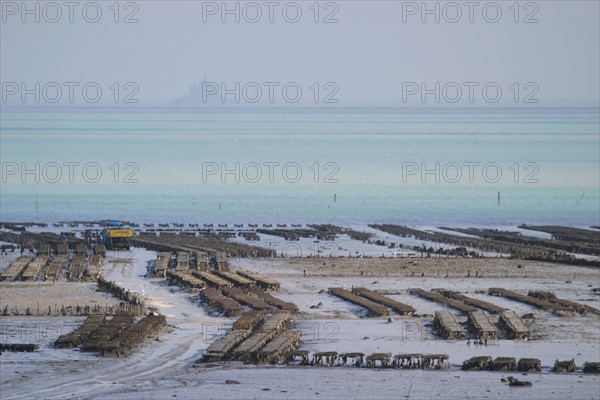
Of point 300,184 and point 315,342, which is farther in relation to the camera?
point 300,184

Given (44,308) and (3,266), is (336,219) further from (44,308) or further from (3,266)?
(44,308)

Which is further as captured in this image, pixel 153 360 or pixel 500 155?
pixel 500 155

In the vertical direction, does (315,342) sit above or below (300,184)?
below

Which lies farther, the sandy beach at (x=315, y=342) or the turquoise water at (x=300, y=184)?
the turquoise water at (x=300, y=184)

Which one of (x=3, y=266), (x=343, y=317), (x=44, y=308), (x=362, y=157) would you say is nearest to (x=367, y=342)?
(x=343, y=317)

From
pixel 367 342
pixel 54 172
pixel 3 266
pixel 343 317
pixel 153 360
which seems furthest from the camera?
pixel 54 172

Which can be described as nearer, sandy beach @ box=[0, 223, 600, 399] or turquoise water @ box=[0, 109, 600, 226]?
sandy beach @ box=[0, 223, 600, 399]

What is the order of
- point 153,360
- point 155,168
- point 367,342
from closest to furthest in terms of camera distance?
point 153,360
point 367,342
point 155,168

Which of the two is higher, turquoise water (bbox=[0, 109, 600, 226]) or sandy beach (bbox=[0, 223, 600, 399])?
turquoise water (bbox=[0, 109, 600, 226])

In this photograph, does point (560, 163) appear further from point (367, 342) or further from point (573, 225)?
point (367, 342)

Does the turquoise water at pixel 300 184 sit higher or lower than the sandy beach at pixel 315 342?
higher

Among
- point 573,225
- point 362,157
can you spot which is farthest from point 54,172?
point 573,225
